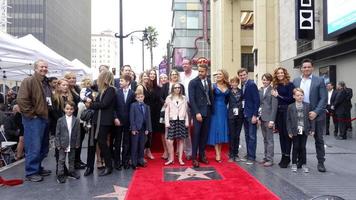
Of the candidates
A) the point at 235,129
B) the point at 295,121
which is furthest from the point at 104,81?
the point at 295,121

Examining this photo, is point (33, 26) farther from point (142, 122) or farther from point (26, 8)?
point (142, 122)

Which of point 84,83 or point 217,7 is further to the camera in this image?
point 217,7

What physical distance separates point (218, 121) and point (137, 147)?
6.10 ft

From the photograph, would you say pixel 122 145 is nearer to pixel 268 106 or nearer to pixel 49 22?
pixel 268 106

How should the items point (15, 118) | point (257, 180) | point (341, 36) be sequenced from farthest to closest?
point (341, 36)
point (15, 118)
point (257, 180)

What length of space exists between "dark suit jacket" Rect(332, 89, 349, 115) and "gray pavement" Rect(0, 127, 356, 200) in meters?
4.85

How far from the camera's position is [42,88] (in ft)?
23.3

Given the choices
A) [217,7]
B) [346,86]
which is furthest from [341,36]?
[217,7]

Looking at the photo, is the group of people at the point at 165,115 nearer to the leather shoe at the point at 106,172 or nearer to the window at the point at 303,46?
the leather shoe at the point at 106,172

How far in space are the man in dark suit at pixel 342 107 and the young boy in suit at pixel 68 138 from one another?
9081 mm

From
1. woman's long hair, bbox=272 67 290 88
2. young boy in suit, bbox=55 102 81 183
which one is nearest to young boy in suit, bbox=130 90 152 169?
young boy in suit, bbox=55 102 81 183

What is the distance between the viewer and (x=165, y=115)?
8.35m

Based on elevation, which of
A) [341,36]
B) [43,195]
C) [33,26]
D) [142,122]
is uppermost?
[33,26]

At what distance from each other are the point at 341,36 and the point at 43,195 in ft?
38.1
